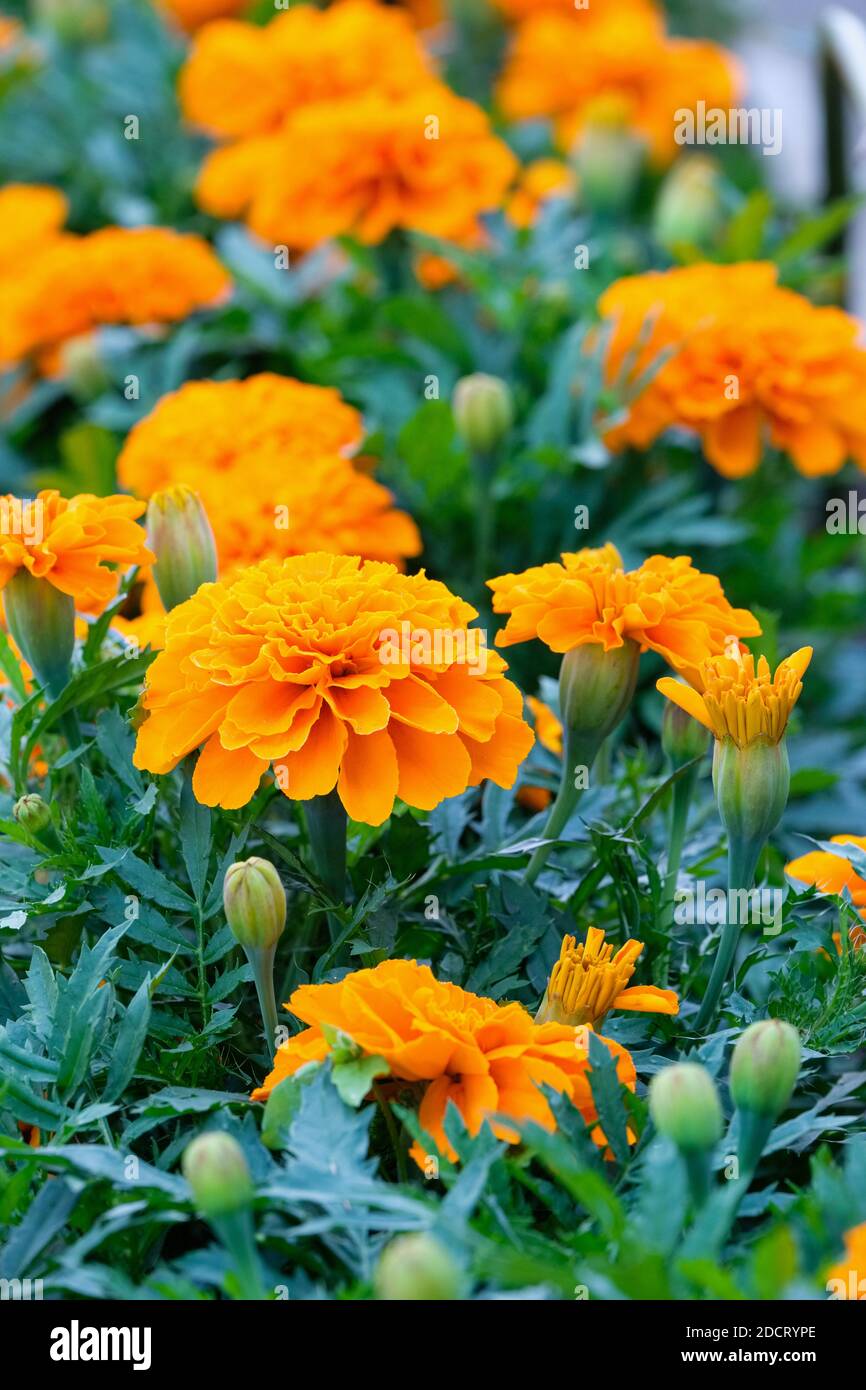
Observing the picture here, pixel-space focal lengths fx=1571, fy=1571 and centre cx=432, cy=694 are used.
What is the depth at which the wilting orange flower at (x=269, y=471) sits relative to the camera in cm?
110

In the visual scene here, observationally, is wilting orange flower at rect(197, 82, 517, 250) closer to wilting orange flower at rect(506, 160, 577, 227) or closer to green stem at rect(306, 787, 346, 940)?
wilting orange flower at rect(506, 160, 577, 227)

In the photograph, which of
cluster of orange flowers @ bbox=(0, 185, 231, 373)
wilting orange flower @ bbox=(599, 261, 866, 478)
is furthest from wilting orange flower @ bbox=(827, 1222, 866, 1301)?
cluster of orange flowers @ bbox=(0, 185, 231, 373)

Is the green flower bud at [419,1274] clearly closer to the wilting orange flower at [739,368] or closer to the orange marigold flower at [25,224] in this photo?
the wilting orange flower at [739,368]

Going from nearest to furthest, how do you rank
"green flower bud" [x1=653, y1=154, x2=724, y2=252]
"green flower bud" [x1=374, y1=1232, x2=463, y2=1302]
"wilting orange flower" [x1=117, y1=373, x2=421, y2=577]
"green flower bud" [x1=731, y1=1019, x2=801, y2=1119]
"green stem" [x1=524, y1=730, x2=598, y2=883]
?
"green flower bud" [x1=374, y1=1232, x2=463, y2=1302] < "green flower bud" [x1=731, y1=1019, x2=801, y2=1119] < "green stem" [x1=524, y1=730, x2=598, y2=883] < "wilting orange flower" [x1=117, y1=373, x2=421, y2=577] < "green flower bud" [x1=653, y1=154, x2=724, y2=252]

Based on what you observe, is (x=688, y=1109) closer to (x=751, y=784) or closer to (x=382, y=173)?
(x=751, y=784)

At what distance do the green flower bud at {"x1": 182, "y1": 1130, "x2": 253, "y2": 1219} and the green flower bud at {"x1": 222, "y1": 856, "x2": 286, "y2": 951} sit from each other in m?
0.14

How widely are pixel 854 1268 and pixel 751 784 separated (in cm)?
23

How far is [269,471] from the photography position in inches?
44.4

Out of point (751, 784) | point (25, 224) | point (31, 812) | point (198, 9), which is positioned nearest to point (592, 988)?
point (751, 784)

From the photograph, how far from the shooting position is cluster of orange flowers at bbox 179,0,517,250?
4.73 ft

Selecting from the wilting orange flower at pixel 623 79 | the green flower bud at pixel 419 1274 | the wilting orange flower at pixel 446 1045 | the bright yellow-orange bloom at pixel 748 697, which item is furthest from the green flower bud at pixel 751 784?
the wilting orange flower at pixel 623 79

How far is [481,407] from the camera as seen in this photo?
1147 mm

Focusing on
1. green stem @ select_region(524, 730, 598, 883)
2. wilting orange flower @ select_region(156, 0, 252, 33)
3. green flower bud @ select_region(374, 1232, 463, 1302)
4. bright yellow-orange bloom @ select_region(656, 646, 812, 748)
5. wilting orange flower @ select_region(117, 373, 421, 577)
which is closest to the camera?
green flower bud @ select_region(374, 1232, 463, 1302)
